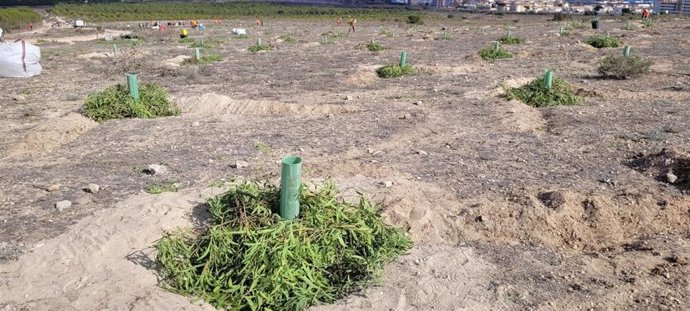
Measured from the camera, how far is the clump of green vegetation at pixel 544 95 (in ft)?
33.8

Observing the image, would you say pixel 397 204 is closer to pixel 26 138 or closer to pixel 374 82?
pixel 26 138

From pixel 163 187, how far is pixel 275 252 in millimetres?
2534

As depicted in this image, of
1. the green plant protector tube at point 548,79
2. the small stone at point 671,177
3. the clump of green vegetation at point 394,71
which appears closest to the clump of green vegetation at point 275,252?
the small stone at point 671,177

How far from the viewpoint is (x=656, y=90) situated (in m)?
11.8

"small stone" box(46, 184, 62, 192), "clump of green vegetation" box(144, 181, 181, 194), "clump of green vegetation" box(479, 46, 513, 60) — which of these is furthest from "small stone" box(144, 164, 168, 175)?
"clump of green vegetation" box(479, 46, 513, 60)

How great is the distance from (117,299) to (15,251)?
1500 mm

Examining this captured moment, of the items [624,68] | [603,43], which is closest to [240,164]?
[624,68]

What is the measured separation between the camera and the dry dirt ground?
159 inches

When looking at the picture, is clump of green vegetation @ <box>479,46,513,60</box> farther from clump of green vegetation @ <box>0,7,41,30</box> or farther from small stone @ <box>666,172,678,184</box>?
clump of green vegetation @ <box>0,7,41,30</box>

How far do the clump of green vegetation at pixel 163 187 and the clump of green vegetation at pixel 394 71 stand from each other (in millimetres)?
8713

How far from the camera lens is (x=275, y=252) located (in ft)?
13.1

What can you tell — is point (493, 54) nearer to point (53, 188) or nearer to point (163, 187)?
point (163, 187)

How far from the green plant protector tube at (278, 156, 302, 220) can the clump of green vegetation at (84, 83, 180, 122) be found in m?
6.01

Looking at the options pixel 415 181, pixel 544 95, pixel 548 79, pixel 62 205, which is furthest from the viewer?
pixel 548 79
